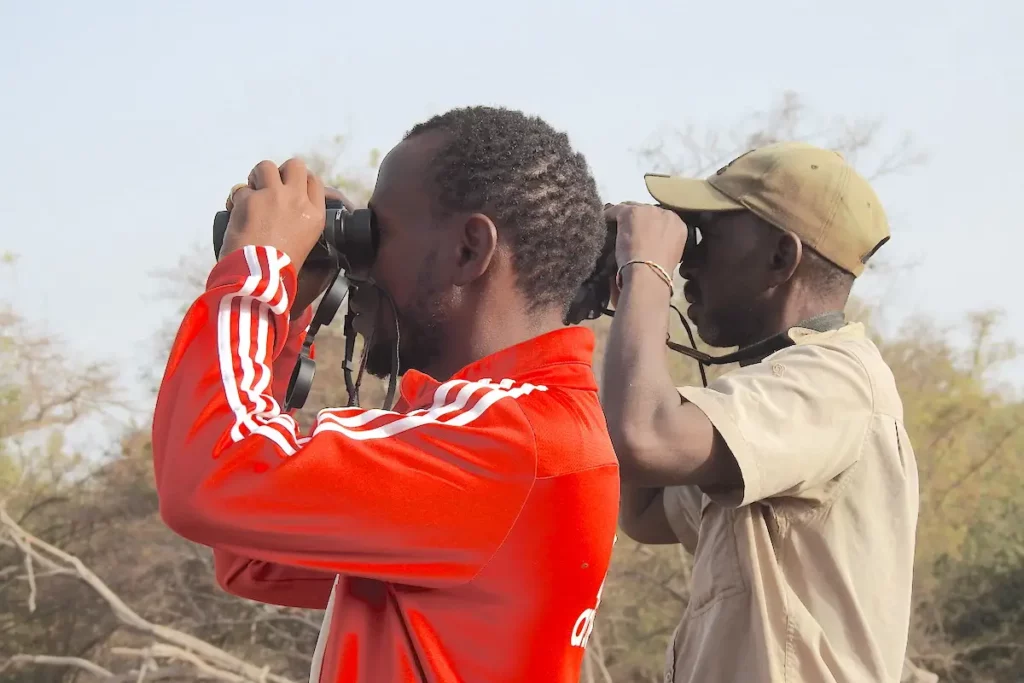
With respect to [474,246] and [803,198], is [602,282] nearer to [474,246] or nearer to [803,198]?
[803,198]

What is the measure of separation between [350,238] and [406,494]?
0.44 metres

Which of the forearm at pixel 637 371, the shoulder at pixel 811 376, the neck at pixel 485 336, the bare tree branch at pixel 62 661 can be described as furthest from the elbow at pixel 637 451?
the bare tree branch at pixel 62 661

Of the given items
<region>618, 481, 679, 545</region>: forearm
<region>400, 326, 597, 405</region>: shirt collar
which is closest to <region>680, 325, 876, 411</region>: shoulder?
<region>400, 326, 597, 405</region>: shirt collar

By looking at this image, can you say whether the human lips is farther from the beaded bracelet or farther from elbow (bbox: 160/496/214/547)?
elbow (bbox: 160/496/214/547)

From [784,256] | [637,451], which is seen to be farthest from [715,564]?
[784,256]

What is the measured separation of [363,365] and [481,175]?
347 mm

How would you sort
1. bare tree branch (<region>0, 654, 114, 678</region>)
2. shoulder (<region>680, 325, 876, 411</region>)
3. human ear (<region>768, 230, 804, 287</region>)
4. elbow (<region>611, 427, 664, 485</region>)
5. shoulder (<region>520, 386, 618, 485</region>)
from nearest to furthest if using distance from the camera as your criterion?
shoulder (<region>520, 386, 618, 485</region>) < elbow (<region>611, 427, 664, 485</region>) < shoulder (<region>680, 325, 876, 411</region>) < human ear (<region>768, 230, 804, 287</region>) < bare tree branch (<region>0, 654, 114, 678</region>)

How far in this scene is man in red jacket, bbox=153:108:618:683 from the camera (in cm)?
121

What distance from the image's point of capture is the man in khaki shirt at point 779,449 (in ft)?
5.94

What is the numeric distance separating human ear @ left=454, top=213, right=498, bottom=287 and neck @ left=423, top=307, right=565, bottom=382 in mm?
60

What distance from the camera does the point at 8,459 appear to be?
40.1 ft

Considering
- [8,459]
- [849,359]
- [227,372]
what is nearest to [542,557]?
[227,372]

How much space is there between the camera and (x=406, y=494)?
4.00 feet

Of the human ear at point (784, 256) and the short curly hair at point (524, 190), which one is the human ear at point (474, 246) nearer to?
the short curly hair at point (524, 190)
